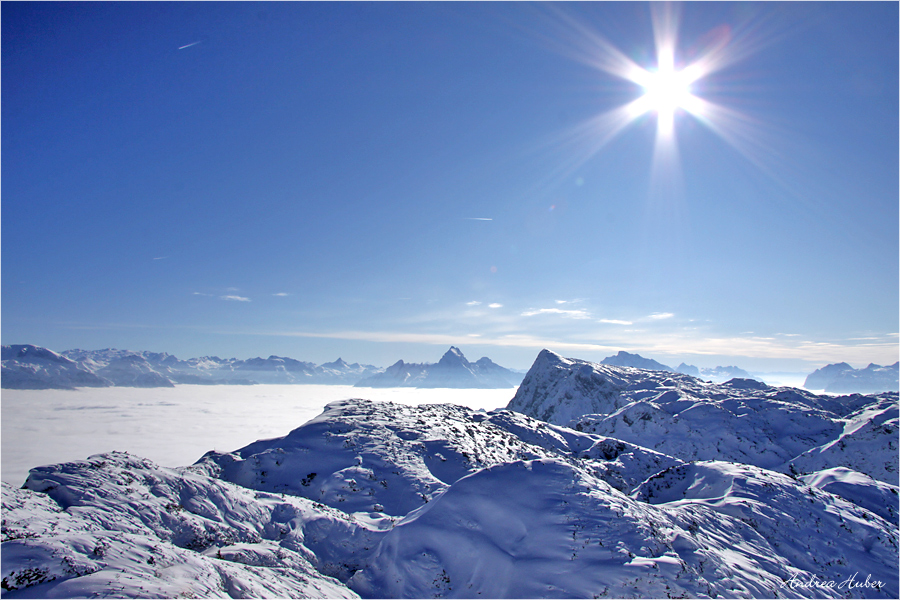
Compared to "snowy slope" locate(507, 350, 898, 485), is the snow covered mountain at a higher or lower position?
higher

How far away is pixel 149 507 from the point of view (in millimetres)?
17562

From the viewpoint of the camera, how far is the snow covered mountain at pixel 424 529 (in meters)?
12.7

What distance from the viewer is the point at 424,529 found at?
16.5 meters

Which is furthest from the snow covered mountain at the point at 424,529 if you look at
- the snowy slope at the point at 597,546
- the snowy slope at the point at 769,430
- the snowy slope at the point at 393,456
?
the snowy slope at the point at 769,430

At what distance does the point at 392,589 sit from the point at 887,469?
189 ft

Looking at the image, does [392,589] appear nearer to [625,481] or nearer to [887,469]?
[625,481]
